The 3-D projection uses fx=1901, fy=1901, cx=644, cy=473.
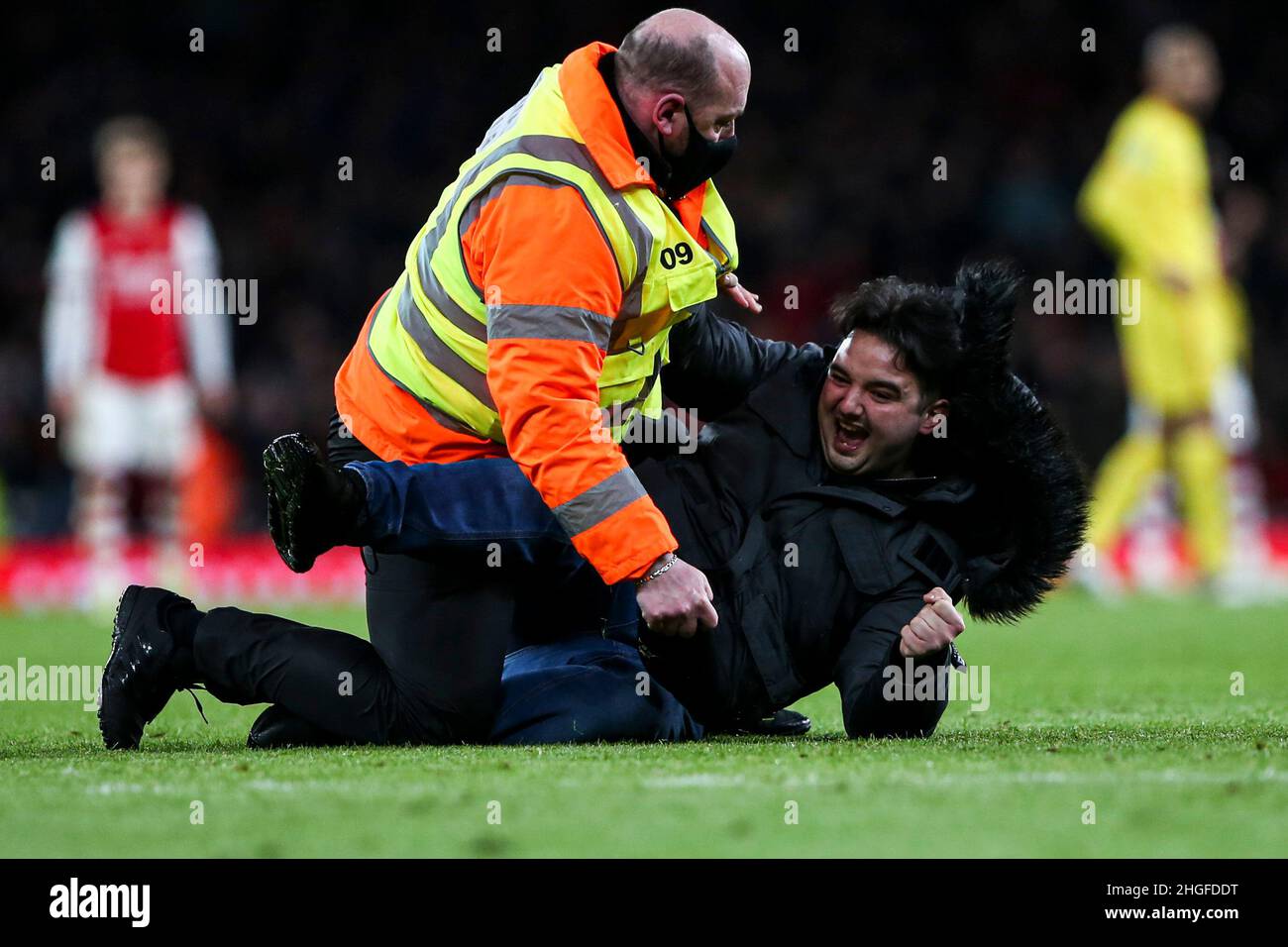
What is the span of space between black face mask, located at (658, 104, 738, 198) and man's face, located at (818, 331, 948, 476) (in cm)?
58

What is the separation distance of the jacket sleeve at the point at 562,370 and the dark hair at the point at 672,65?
1.05 feet

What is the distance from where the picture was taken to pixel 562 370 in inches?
142

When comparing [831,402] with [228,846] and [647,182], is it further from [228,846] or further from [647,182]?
[228,846]

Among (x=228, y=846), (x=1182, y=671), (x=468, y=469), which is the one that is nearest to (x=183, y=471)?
(x=1182, y=671)

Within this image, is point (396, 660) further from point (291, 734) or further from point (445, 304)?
point (445, 304)

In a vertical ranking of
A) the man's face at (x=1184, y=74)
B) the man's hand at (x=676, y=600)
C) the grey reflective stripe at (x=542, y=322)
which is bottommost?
the man's hand at (x=676, y=600)

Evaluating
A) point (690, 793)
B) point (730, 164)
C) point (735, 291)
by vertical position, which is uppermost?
point (730, 164)

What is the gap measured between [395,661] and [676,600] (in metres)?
0.71

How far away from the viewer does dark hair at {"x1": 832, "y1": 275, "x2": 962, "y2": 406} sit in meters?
4.19

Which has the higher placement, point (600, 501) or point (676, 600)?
point (600, 501)

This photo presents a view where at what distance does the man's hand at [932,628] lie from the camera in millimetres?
3826

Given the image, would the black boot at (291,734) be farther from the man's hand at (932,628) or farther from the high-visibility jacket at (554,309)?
the man's hand at (932,628)

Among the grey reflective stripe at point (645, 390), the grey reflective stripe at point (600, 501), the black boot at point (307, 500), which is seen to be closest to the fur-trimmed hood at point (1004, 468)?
the grey reflective stripe at point (645, 390)

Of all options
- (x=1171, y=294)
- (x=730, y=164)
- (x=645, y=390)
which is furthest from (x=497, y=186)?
(x=730, y=164)
